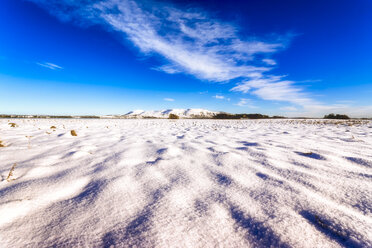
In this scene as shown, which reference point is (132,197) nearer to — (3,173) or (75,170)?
(75,170)

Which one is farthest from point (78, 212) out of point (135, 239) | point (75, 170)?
point (75, 170)

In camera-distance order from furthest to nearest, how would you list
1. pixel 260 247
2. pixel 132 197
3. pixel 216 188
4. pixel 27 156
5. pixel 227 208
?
pixel 27 156, pixel 216 188, pixel 132 197, pixel 227 208, pixel 260 247

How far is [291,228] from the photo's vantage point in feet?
2.88

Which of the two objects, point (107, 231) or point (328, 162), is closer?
point (107, 231)

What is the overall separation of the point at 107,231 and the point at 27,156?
204 cm

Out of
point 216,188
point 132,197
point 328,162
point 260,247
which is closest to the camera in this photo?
point 260,247

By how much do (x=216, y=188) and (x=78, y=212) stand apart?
87cm

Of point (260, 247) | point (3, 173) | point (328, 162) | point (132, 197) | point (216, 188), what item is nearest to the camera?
point (260, 247)

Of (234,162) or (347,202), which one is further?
(234,162)

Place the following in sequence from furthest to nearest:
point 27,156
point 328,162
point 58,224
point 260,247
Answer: point 27,156, point 328,162, point 58,224, point 260,247

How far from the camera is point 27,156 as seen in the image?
2213 millimetres

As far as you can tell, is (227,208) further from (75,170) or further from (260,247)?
(75,170)

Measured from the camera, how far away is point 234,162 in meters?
1.90

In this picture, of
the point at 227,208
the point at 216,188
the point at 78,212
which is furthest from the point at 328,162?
the point at 78,212
